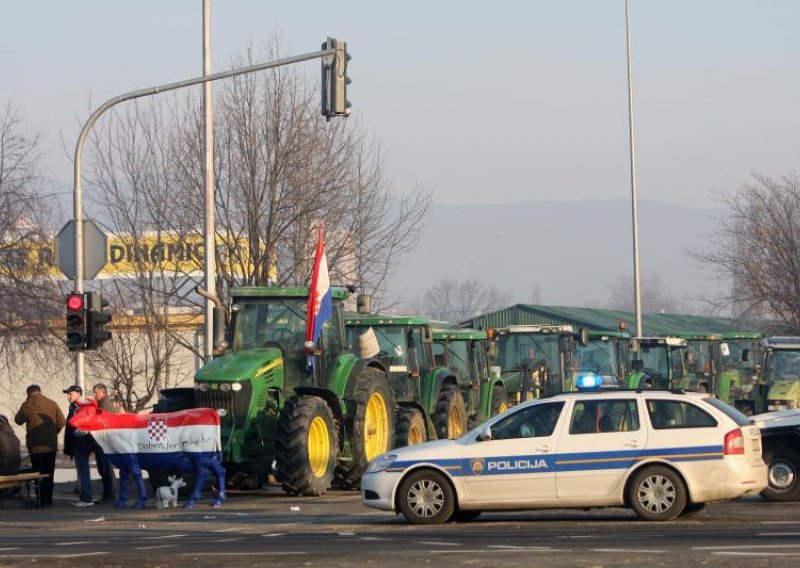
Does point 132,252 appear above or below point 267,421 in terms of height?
above

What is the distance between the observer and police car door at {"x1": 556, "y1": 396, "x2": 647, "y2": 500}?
16.6 m

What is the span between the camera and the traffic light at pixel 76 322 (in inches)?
888

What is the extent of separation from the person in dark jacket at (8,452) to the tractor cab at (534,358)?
11.5m

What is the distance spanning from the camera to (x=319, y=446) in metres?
21.7

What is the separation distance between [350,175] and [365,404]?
14802 mm

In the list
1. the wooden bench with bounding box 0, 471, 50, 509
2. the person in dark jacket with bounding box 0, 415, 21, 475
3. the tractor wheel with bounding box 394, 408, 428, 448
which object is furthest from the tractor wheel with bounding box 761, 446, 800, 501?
the person in dark jacket with bounding box 0, 415, 21, 475

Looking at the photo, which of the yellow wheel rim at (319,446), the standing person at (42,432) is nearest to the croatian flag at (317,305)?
the yellow wheel rim at (319,446)

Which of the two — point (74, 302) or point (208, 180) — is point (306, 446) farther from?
point (208, 180)

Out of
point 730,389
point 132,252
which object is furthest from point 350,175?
point 730,389

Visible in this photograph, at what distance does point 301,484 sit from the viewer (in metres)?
20.9

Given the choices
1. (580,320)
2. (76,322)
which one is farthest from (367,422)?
(580,320)

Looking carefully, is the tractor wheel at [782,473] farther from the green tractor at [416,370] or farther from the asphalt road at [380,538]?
the green tractor at [416,370]

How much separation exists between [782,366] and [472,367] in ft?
21.6

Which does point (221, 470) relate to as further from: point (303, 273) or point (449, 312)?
point (449, 312)
